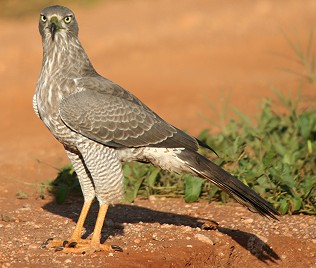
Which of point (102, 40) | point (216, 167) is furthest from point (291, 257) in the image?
point (102, 40)

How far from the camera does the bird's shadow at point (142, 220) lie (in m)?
6.64

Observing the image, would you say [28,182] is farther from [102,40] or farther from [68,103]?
[102,40]

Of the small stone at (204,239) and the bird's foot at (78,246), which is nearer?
the bird's foot at (78,246)

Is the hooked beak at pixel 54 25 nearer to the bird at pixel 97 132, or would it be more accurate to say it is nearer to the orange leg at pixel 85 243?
the bird at pixel 97 132

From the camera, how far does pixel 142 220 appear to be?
284 inches

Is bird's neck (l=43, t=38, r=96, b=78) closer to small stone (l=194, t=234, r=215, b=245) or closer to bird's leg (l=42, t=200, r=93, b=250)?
bird's leg (l=42, t=200, r=93, b=250)

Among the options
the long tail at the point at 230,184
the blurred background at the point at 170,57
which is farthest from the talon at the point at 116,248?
the blurred background at the point at 170,57

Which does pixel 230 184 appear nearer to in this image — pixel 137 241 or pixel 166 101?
pixel 137 241

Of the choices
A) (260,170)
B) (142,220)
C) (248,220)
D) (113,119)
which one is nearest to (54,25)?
(113,119)

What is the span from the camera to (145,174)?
318 inches

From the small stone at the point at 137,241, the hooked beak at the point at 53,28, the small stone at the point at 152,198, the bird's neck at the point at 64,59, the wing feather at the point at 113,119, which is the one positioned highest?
the hooked beak at the point at 53,28

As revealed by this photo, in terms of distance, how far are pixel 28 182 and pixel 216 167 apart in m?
2.78

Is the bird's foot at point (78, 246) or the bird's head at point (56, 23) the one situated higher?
the bird's head at point (56, 23)

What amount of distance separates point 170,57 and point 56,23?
11331 millimetres
